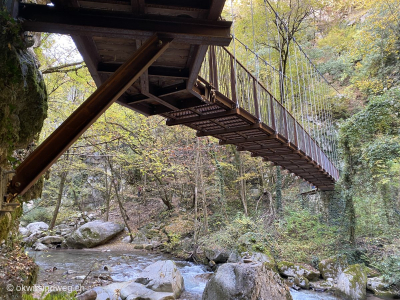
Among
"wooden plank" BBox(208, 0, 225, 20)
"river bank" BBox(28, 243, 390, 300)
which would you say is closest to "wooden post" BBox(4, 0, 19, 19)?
"wooden plank" BBox(208, 0, 225, 20)

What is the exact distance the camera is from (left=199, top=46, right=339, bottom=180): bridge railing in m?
4.06

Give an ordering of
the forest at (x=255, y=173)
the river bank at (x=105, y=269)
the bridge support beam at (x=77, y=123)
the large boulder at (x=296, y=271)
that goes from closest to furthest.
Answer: the bridge support beam at (x=77, y=123) → the river bank at (x=105, y=269) → the forest at (x=255, y=173) → the large boulder at (x=296, y=271)

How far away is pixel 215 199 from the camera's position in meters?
12.1

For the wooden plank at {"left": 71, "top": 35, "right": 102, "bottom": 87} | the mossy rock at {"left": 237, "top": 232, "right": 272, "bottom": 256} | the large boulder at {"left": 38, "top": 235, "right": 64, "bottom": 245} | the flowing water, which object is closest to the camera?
the wooden plank at {"left": 71, "top": 35, "right": 102, "bottom": 87}

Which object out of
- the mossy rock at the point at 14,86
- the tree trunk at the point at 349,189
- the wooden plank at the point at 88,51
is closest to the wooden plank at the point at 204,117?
the wooden plank at the point at 88,51

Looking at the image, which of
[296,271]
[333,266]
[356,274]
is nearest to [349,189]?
[333,266]

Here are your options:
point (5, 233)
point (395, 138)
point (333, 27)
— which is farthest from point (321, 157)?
point (333, 27)

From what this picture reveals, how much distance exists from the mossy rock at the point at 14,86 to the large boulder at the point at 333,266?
8485 millimetres

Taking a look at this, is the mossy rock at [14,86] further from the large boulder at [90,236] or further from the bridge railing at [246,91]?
the large boulder at [90,236]

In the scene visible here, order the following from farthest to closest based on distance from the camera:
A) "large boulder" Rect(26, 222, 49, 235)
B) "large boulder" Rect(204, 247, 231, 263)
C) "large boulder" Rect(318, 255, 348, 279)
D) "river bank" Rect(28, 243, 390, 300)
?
"large boulder" Rect(26, 222, 49, 235), "large boulder" Rect(204, 247, 231, 263), "large boulder" Rect(318, 255, 348, 279), "river bank" Rect(28, 243, 390, 300)

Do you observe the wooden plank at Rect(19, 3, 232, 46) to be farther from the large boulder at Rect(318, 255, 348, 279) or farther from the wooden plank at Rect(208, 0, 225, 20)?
the large boulder at Rect(318, 255, 348, 279)

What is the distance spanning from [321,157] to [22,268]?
8.78m

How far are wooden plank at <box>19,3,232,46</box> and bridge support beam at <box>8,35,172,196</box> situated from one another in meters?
0.12

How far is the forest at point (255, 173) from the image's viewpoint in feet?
21.5
